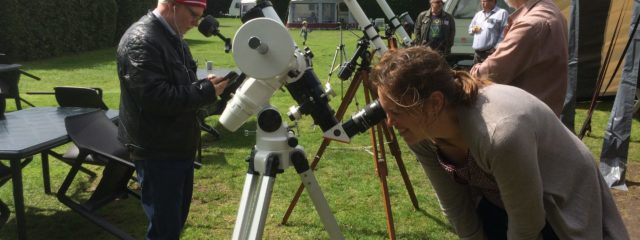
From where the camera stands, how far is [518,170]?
4.46 ft

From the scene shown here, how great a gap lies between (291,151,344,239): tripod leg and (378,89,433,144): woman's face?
0.65m

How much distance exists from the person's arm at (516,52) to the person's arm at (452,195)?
3.26 ft

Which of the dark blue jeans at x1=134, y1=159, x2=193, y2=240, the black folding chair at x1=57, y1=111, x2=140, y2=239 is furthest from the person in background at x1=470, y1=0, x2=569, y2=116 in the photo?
the black folding chair at x1=57, y1=111, x2=140, y2=239

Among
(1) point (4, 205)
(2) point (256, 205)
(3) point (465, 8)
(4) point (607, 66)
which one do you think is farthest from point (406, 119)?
(3) point (465, 8)

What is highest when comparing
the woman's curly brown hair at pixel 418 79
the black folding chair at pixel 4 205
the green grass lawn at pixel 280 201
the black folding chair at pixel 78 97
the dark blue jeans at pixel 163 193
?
the woman's curly brown hair at pixel 418 79

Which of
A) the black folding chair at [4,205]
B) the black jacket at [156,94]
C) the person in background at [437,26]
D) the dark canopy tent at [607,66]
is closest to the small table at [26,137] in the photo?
the black folding chair at [4,205]

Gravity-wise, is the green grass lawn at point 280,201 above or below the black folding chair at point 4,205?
below

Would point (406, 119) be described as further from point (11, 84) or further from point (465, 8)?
point (465, 8)

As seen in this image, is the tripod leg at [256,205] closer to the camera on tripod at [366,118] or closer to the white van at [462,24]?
the camera on tripod at [366,118]

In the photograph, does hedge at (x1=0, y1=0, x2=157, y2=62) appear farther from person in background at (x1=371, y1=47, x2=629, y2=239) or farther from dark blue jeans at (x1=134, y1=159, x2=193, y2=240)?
person in background at (x1=371, y1=47, x2=629, y2=239)

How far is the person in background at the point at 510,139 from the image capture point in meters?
1.35

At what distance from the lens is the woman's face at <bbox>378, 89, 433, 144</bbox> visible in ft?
4.78

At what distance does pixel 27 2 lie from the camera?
40.2 ft

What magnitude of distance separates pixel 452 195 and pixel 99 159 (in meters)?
2.48
